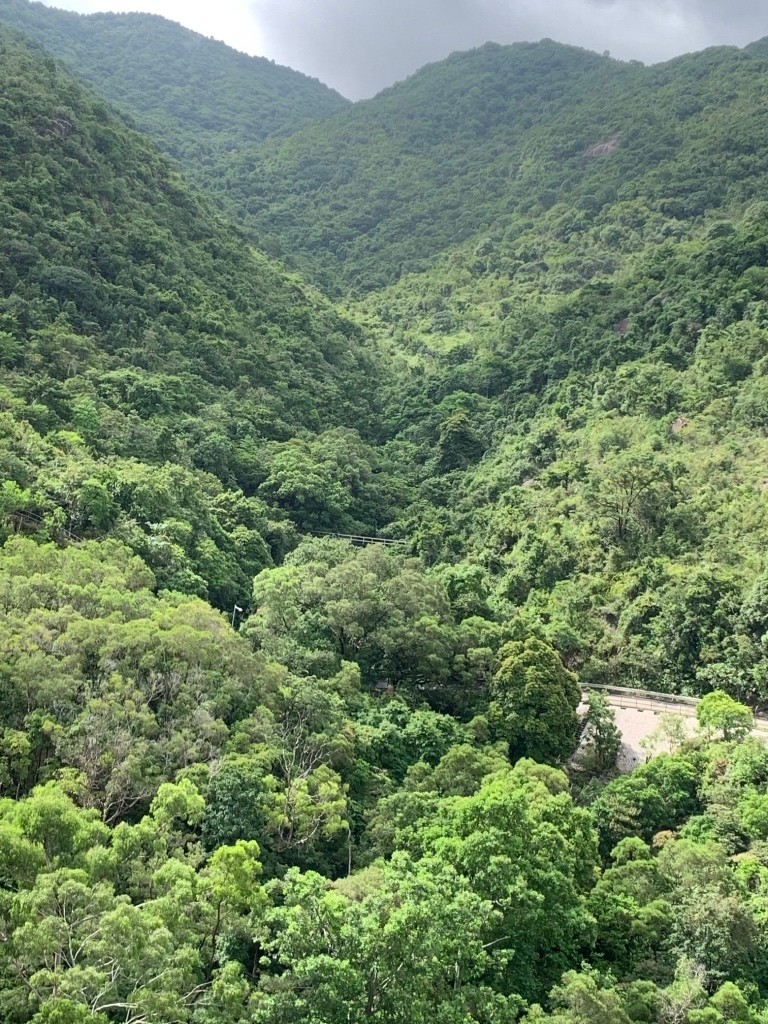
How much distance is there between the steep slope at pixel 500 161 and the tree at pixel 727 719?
65.1m

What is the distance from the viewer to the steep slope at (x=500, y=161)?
90.6 metres

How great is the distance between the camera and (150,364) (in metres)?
52.2

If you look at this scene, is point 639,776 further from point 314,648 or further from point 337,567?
point 337,567

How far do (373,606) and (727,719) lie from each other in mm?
12566

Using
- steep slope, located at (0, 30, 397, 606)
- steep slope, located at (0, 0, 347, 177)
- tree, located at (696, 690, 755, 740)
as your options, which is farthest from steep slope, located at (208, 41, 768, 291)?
tree, located at (696, 690, 755, 740)

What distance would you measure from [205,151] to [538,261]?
6171cm

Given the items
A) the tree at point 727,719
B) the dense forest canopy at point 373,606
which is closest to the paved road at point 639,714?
the dense forest canopy at point 373,606

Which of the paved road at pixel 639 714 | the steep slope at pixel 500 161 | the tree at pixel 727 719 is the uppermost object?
the steep slope at pixel 500 161

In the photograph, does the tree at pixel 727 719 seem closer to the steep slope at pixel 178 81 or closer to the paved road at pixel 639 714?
the paved road at pixel 639 714

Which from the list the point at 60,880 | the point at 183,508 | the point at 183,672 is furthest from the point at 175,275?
the point at 60,880

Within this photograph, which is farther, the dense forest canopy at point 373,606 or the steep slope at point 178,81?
the steep slope at point 178,81

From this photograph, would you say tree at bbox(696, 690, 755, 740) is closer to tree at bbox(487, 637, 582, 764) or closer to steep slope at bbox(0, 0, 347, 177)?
tree at bbox(487, 637, 582, 764)

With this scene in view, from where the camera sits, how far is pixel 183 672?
23.7 m

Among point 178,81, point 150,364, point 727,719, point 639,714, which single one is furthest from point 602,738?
point 178,81
